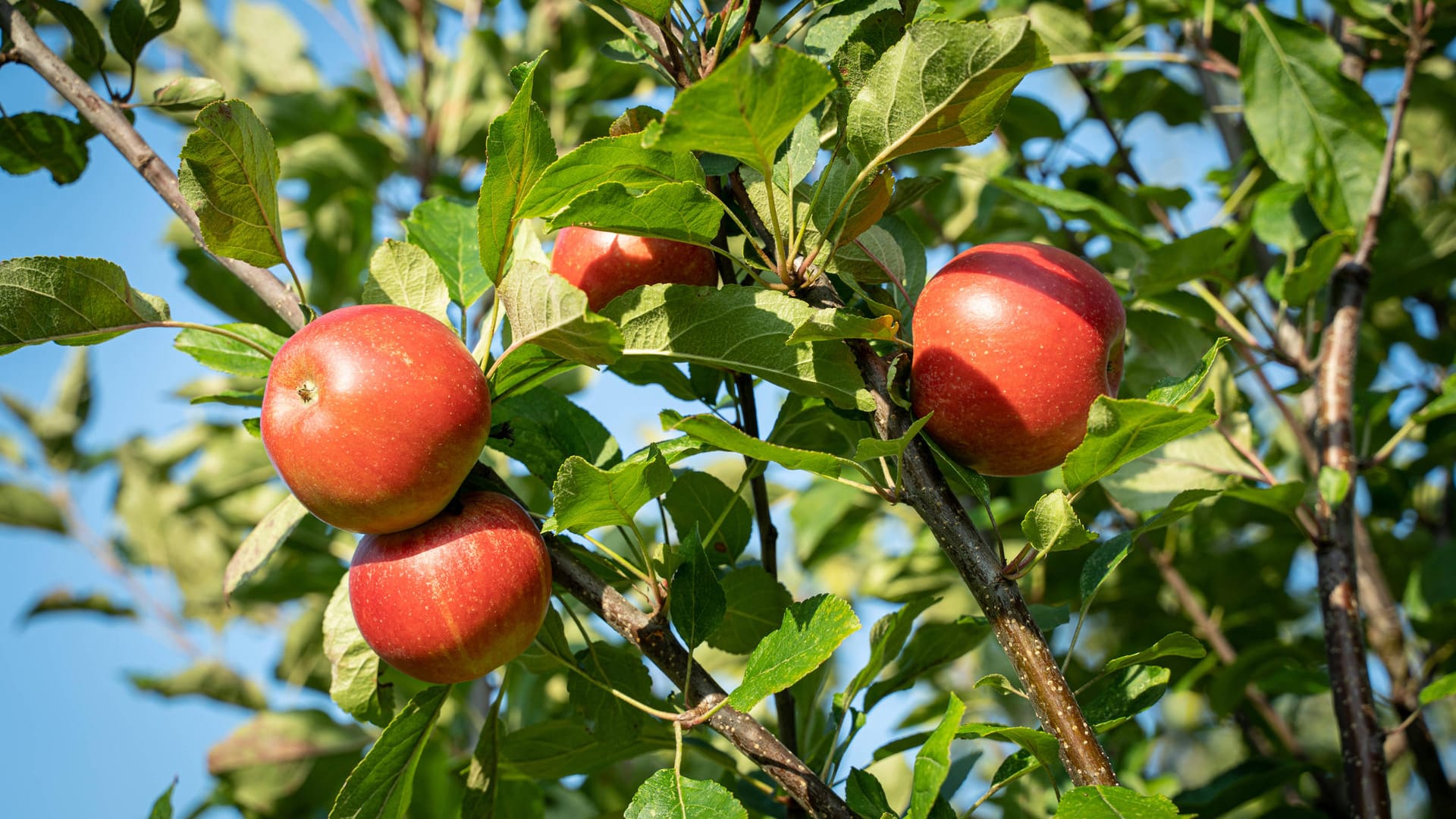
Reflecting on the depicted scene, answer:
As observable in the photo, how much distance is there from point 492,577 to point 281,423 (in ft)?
0.78

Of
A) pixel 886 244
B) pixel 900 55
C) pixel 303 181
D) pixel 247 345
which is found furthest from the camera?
pixel 303 181

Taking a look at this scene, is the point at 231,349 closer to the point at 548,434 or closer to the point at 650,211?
the point at 548,434

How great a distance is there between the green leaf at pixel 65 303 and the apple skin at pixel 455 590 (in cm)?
35

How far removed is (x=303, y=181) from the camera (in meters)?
2.96

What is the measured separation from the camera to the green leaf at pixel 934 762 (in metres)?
0.84

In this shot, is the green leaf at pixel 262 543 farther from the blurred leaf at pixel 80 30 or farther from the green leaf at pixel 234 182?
the blurred leaf at pixel 80 30

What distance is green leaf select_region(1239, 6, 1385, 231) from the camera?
1740 millimetres

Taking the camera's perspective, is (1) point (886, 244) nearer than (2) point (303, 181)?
Yes

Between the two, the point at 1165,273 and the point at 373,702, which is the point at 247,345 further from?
the point at 1165,273

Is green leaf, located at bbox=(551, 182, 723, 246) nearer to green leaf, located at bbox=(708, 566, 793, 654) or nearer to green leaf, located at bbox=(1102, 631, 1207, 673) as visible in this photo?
green leaf, located at bbox=(708, 566, 793, 654)

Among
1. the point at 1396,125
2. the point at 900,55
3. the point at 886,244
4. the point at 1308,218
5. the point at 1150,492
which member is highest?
the point at 900,55

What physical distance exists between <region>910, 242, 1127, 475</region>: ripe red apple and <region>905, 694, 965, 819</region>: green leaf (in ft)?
0.88

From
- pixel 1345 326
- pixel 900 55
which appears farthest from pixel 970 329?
pixel 1345 326

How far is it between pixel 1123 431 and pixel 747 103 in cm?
41
